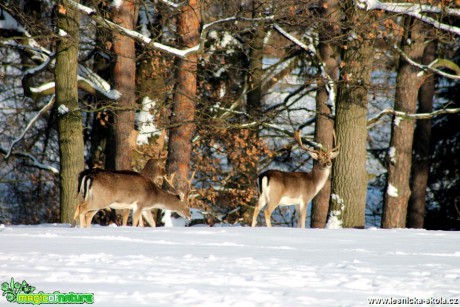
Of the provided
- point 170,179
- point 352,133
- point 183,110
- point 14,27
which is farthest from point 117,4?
point 352,133

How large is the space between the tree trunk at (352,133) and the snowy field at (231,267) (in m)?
3.77

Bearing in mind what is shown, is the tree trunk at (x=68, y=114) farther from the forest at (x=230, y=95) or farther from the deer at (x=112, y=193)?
the deer at (x=112, y=193)

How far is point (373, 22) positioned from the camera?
45.4 feet

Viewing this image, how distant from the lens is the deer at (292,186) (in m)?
15.0

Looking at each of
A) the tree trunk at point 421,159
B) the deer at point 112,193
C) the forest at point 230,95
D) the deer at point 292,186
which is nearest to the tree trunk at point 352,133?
the forest at point 230,95

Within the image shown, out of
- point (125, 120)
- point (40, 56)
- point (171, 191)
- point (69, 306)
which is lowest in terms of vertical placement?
point (69, 306)

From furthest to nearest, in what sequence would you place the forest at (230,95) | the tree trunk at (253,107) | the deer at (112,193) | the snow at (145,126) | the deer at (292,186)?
the tree trunk at (253,107), the snow at (145,126), the deer at (292,186), the forest at (230,95), the deer at (112,193)

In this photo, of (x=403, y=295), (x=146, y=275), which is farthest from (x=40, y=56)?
(x=403, y=295)

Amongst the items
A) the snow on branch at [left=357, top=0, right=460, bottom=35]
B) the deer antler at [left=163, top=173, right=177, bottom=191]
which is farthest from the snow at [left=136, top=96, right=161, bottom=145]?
the snow on branch at [left=357, top=0, right=460, bottom=35]

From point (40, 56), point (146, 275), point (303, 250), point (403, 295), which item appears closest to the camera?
point (403, 295)

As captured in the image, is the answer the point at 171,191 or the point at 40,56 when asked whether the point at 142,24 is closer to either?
the point at 40,56

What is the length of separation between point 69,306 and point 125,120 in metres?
11.4

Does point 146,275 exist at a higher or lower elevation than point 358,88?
lower

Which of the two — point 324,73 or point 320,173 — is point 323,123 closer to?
point 320,173
